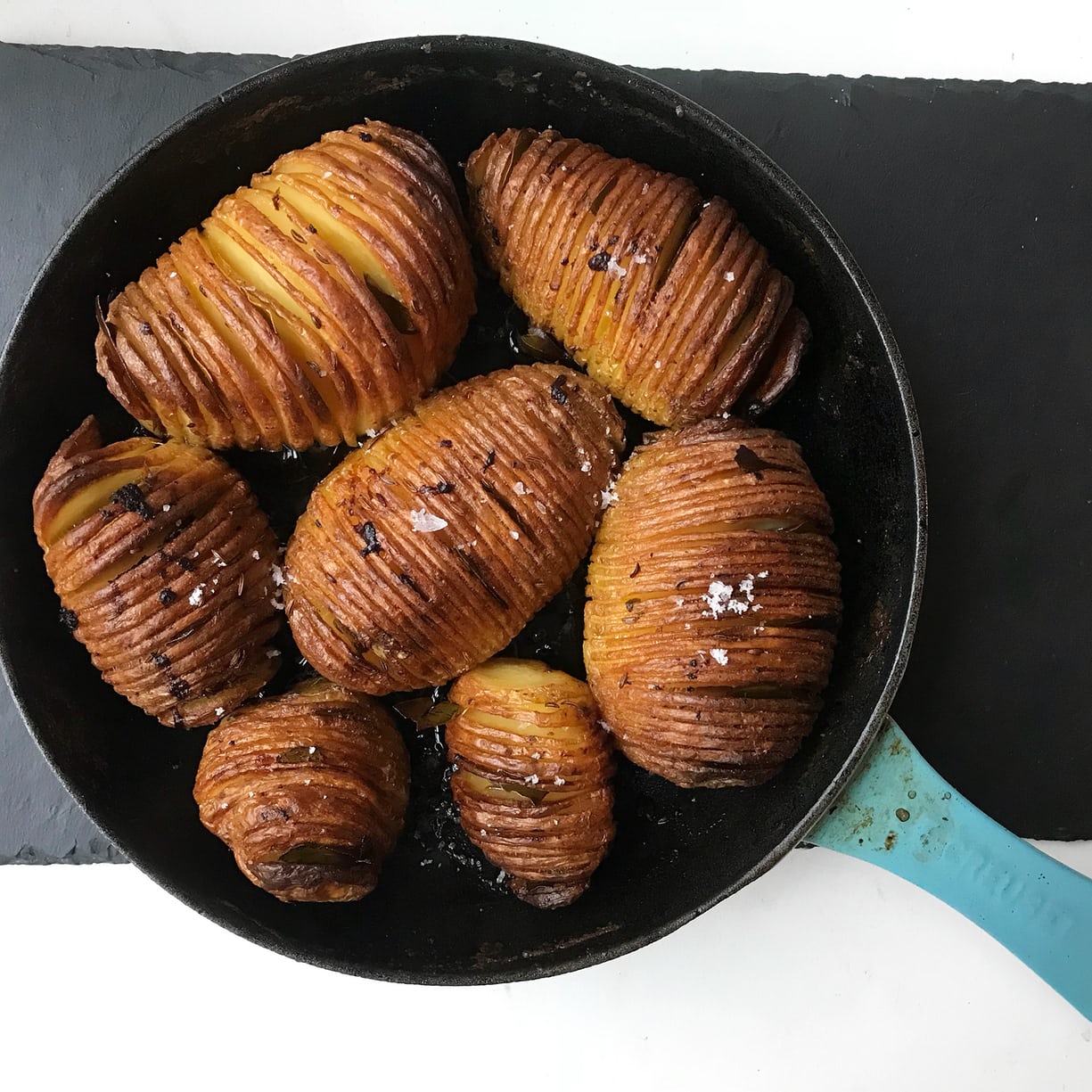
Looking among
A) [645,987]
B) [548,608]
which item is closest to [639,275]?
[548,608]

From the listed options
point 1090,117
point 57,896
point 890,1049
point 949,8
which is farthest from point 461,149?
point 890,1049

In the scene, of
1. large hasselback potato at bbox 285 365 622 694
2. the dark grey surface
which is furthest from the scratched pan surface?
the dark grey surface

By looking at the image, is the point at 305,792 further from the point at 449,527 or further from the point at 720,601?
the point at 720,601

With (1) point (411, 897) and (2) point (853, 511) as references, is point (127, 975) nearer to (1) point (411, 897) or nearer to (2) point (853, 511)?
(1) point (411, 897)

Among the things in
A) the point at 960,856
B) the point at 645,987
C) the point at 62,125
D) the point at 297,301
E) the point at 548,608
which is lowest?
the point at 645,987

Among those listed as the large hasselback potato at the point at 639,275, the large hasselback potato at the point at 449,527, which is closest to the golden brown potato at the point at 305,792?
the large hasselback potato at the point at 449,527

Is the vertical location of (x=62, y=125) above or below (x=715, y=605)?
→ above
